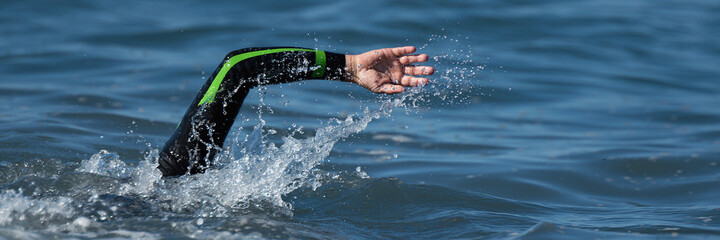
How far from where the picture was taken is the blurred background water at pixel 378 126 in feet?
11.9

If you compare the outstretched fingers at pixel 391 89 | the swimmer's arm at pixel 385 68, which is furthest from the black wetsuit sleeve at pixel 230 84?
the outstretched fingers at pixel 391 89

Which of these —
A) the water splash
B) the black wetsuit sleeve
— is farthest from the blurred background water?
the black wetsuit sleeve

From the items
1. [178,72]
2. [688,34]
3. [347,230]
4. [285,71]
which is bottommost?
[347,230]

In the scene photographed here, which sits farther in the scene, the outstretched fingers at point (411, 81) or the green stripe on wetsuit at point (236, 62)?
the green stripe on wetsuit at point (236, 62)

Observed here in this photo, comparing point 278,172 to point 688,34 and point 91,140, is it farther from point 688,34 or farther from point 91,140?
point 688,34

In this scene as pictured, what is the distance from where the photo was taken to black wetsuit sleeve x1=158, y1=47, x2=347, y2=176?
11.9 feet

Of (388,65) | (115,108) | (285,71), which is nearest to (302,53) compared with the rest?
(285,71)

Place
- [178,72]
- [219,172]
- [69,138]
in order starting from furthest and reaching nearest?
[178,72], [69,138], [219,172]

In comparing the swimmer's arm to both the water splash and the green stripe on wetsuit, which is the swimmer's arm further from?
the water splash

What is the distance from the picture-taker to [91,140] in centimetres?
525

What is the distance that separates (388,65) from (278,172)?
87 centimetres

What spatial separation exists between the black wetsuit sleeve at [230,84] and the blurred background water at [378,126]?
14 cm

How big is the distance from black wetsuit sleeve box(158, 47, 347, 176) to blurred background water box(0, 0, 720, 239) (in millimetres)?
142

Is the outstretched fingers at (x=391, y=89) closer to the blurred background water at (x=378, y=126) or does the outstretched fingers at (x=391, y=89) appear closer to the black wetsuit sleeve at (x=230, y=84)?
the black wetsuit sleeve at (x=230, y=84)
